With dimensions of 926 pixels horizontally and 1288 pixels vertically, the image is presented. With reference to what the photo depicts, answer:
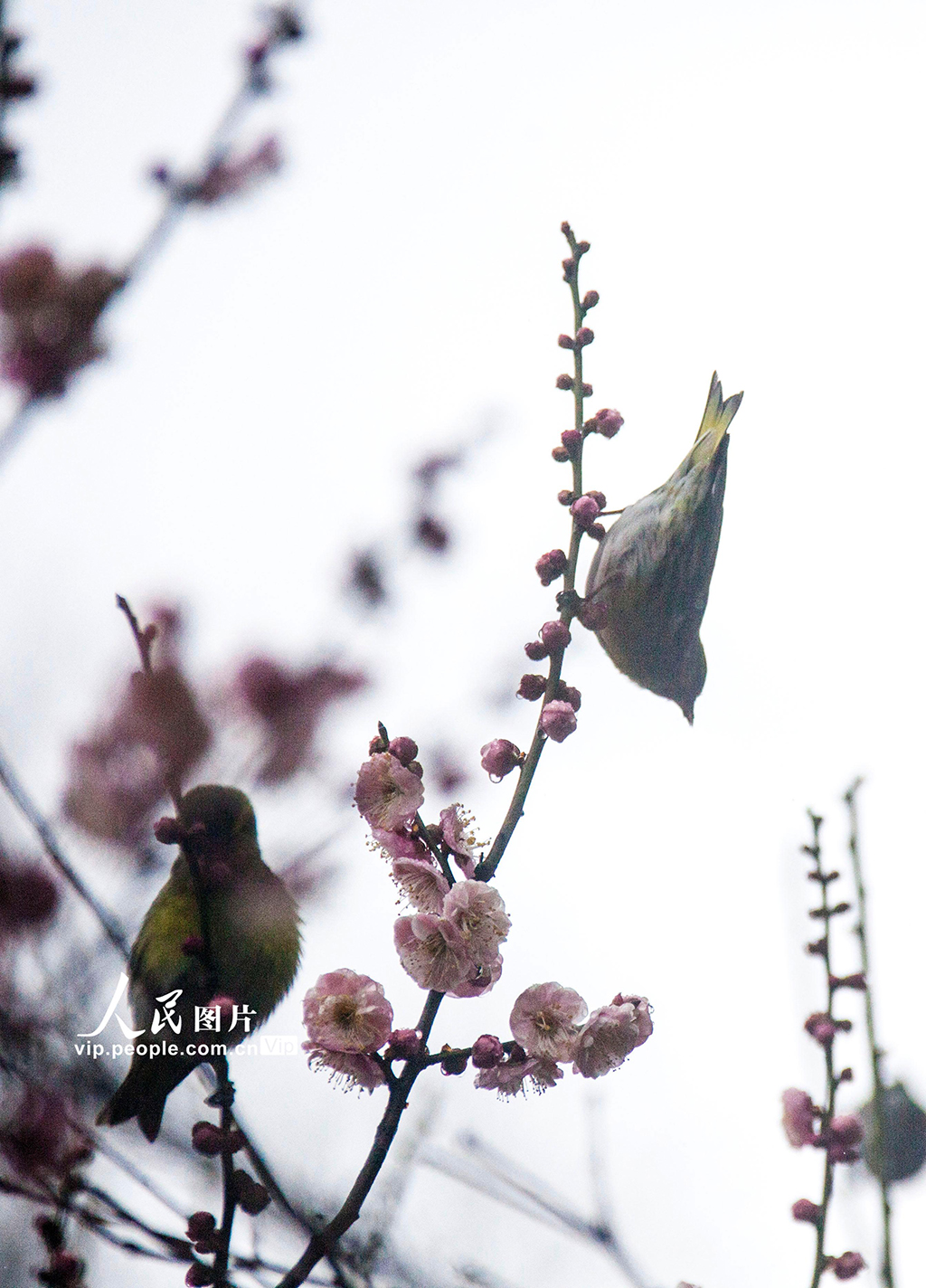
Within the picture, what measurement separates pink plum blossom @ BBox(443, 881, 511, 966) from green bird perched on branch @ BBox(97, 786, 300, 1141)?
0.24 meters

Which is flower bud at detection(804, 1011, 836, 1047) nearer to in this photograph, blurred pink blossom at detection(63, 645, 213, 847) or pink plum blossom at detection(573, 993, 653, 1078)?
pink plum blossom at detection(573, 993, 653, 1078)

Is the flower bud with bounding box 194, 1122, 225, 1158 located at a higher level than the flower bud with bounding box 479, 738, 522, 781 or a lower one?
lower

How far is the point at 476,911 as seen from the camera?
3.81 feet

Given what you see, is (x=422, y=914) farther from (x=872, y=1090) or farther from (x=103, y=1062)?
(x=103, y=1062)

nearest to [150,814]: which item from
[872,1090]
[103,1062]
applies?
[103,1062]

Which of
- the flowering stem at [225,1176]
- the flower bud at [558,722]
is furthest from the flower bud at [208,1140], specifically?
the flower bud at [558,722]

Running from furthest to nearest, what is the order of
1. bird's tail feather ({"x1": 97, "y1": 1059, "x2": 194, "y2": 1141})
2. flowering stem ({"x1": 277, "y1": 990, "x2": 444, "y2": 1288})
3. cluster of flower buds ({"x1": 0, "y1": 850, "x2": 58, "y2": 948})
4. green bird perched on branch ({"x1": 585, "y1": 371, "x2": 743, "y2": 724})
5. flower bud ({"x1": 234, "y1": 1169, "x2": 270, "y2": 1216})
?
cluster of flower buds ({"x1": 0, "y1": 850, "x2": 58, "y2": 948})
bird's tail feather ({"x1": 97, "y1": 1059, "x2": 194, "y2": 1141})
green bird perched on branch ({"x1": 585, "y1": 371, "x2": 743, "y2": 724})
flower bud ({"x1": 234, "y1": 1169, "x2": 270, "y2": 1216})
flowering stem ({"x1": 277, "y1": 990, "x2": 444, "y2": 1288})

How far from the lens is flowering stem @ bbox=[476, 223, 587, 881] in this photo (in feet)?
3.84

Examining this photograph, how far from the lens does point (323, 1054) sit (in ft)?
4.01

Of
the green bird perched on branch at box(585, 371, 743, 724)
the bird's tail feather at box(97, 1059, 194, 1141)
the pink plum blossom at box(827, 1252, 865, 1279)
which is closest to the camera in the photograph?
the pink plum blossom at box(827, 1252, 865, 1279)

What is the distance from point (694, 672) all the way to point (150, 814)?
1.15 meters

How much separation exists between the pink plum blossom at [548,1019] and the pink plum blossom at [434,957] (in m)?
0.10

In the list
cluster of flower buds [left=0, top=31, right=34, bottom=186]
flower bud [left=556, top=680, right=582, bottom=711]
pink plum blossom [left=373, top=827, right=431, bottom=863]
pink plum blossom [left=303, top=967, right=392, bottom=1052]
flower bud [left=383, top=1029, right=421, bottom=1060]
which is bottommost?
flower bud [left=383, top=1029, right=421, bottom=1060]

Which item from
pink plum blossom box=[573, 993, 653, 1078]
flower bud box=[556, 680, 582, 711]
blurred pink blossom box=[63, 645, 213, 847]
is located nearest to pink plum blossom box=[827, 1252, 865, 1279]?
pink plum blossom box=[573, 993, 653, 1078]
